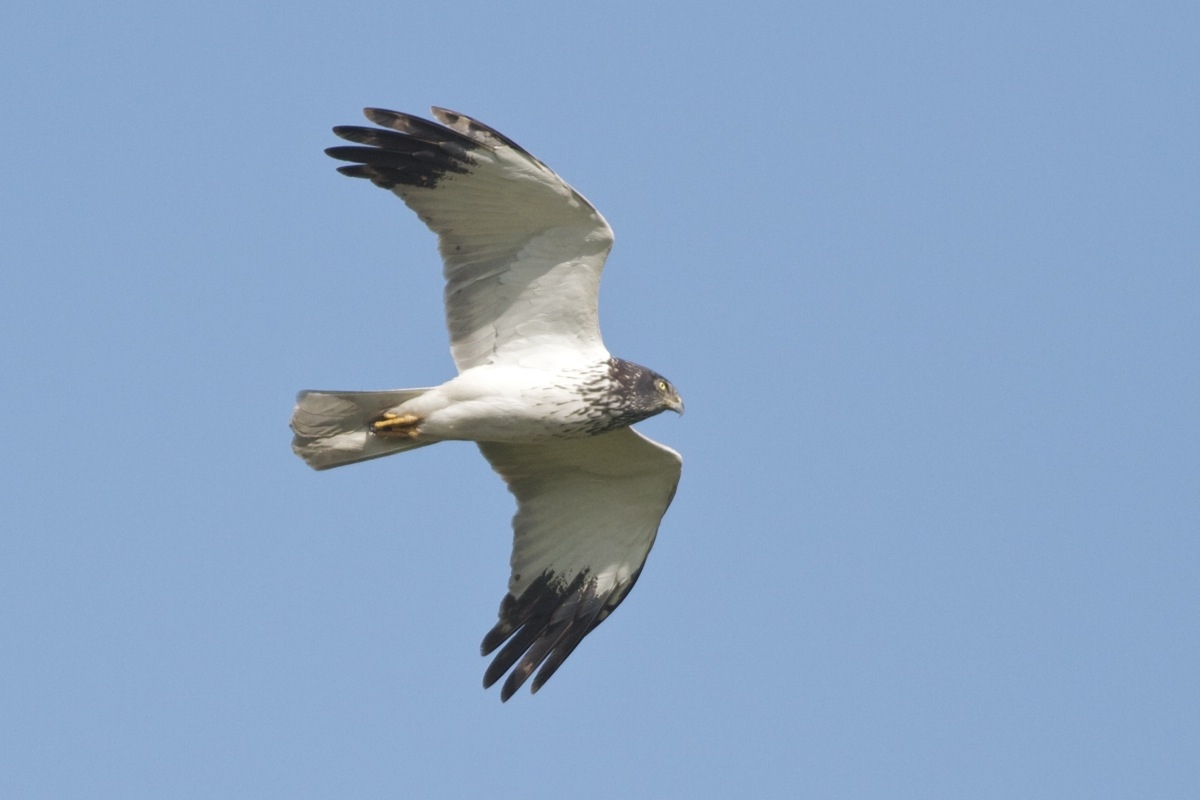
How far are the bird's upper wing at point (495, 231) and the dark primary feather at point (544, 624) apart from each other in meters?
2.00

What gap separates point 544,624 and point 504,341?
2271 millimetres

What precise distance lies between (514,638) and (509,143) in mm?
3739

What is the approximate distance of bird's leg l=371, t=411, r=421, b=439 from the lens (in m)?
11.9

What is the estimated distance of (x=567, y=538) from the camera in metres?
13.2

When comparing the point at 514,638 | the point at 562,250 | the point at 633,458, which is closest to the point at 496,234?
the point at 562,250

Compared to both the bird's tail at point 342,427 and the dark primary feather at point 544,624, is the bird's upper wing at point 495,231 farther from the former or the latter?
the dark primary feather at point 544,624

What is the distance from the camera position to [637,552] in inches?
519

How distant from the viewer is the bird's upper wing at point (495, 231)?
11.4m

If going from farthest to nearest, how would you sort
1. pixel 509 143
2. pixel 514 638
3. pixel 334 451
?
pixel 514 638 → pixel 334 451 → pixel 509 143

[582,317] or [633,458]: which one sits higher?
[582,317]

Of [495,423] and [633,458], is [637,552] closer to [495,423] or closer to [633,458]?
[633,458]

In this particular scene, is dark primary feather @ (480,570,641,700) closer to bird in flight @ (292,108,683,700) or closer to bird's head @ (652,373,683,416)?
bird in flight @ (292,108,683,700)

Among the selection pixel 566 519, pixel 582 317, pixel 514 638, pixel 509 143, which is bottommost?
pixel 514 638

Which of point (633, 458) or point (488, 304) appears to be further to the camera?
point (633, 458)
